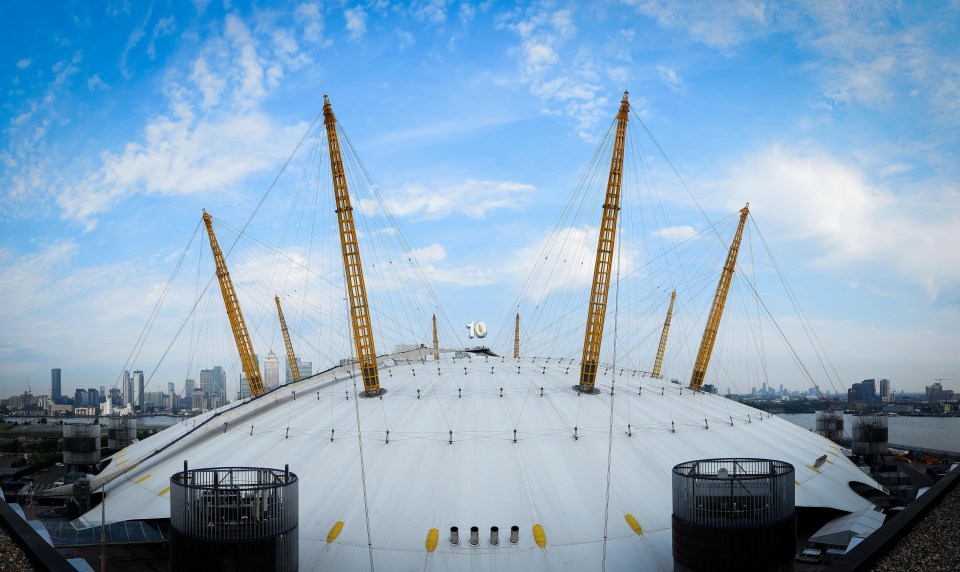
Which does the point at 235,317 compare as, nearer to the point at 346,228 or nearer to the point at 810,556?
the point at 346,228

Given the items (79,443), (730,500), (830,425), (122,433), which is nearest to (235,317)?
(79,443)

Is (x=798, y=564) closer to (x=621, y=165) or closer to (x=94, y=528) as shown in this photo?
(x=621, y=165)

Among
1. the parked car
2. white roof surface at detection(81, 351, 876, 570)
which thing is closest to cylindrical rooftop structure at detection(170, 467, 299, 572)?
white roof surface at detection(81, 351, 876, 570)

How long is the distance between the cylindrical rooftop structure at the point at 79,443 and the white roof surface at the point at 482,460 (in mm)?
22905

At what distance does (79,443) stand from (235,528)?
54.9 m

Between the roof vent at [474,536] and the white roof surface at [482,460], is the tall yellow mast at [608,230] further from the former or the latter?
the roof vent at [474,536]

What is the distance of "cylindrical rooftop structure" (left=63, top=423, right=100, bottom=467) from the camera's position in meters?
64.8

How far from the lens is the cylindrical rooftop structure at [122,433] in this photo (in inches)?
3031

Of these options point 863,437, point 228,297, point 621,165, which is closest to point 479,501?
point 621,165

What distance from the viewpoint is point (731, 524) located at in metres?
22.5

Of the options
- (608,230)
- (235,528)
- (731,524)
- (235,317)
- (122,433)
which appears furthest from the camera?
(122,433)

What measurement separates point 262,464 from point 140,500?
6.31 meters

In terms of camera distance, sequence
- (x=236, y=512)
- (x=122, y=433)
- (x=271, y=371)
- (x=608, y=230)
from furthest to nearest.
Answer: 1. (x=271, y=371)
2. (x=122, y=433)
3. (x=608, y=230)
4. (x=236, y=512)

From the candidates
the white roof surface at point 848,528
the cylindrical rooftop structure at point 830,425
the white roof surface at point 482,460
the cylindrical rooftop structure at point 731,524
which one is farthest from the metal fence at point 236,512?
the cylindrical rooftop structure at point 830,425
